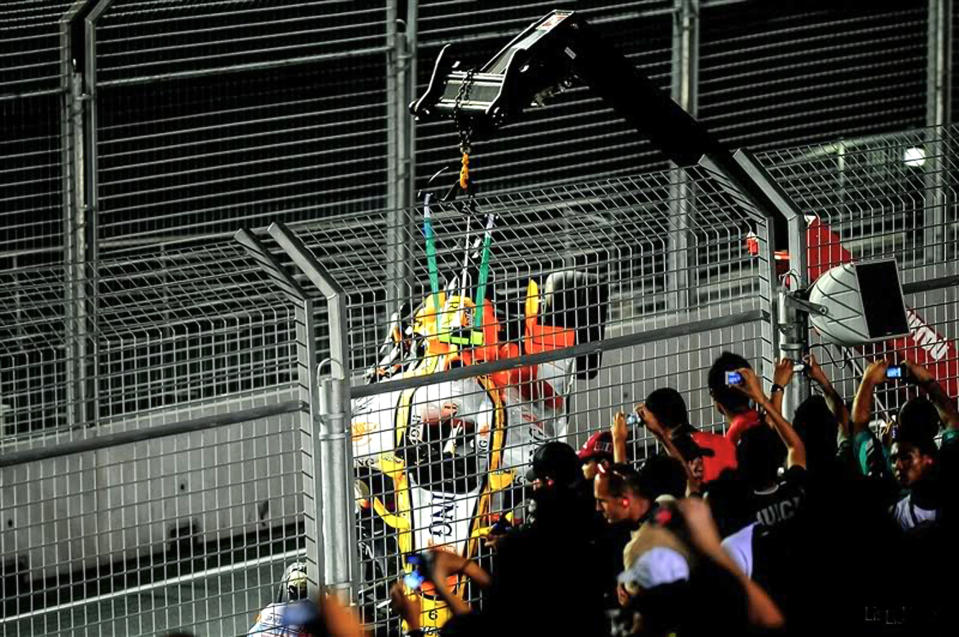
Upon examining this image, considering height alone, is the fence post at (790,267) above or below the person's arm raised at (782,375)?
above

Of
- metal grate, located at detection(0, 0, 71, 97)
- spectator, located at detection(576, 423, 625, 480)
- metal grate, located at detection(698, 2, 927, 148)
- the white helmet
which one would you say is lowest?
the white helmet

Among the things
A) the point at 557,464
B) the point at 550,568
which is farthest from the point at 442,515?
the point at 550,568

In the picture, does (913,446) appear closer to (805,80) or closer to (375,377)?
(375,377)

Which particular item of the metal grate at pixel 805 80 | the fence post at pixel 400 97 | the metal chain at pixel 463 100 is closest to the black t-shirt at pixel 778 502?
the metal chain at pixel 463 100

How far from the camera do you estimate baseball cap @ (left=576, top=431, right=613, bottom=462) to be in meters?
6.96

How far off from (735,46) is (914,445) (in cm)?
821

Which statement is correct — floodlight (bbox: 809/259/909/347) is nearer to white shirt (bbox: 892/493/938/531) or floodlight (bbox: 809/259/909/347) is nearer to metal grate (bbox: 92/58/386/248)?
white shirt (bbox: 892/493/938/531)

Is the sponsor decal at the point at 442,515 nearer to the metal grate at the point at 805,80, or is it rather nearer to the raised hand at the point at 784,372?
the raised hand at the point at 784,372

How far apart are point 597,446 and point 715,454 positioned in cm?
51

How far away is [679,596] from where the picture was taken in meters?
4.95

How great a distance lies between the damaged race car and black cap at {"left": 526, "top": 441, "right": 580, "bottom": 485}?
0.42 m

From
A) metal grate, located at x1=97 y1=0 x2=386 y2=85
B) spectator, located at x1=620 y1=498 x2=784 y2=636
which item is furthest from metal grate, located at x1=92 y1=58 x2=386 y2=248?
spectator, located at x1=620 y1=498 x2=784 y2=636

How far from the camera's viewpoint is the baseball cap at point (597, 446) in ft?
22.8

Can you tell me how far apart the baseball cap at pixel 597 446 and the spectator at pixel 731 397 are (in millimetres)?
462
